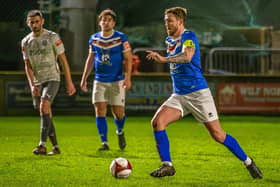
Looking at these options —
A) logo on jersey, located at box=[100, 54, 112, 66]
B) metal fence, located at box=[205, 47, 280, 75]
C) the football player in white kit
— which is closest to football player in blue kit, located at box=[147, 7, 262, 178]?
the football player in white kit

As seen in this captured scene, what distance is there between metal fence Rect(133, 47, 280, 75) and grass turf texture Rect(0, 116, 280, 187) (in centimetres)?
363

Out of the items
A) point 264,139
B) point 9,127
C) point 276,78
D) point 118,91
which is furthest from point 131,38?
point 118,91

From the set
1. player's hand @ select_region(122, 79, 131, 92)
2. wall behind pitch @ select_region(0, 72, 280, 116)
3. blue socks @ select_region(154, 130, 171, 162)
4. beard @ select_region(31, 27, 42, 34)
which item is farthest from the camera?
wall behind pitch @ select_region(0, 72, 280, 116)

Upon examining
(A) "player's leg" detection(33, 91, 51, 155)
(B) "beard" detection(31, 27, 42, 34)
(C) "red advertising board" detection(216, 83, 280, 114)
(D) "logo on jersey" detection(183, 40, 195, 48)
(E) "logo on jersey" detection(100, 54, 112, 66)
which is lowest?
(C) "red advertising board" detection(216, 83, 280, 114)

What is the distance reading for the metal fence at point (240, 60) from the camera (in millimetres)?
20469

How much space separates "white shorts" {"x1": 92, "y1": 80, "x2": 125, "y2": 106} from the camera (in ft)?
37.4

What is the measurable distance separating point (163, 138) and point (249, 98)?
37.6ft

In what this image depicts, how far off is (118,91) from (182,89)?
3.24 meters

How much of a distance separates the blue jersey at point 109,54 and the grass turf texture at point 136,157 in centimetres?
112

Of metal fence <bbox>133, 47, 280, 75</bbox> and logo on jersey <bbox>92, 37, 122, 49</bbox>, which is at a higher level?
logo on jersey <bbox>92, 37, 122, 49</bbox>

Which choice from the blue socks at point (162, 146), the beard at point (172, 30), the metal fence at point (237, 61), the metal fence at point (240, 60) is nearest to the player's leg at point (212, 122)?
the blue socks at point (162, 146)

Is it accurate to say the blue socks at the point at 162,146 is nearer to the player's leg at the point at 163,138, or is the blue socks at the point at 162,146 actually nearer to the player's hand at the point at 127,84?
the player's leg at the point at 163,138

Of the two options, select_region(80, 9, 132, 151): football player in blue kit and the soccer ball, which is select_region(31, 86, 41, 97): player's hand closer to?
select_region(80, 9, 132, 151): football player in blue kit

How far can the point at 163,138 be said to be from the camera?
814 centimetres
